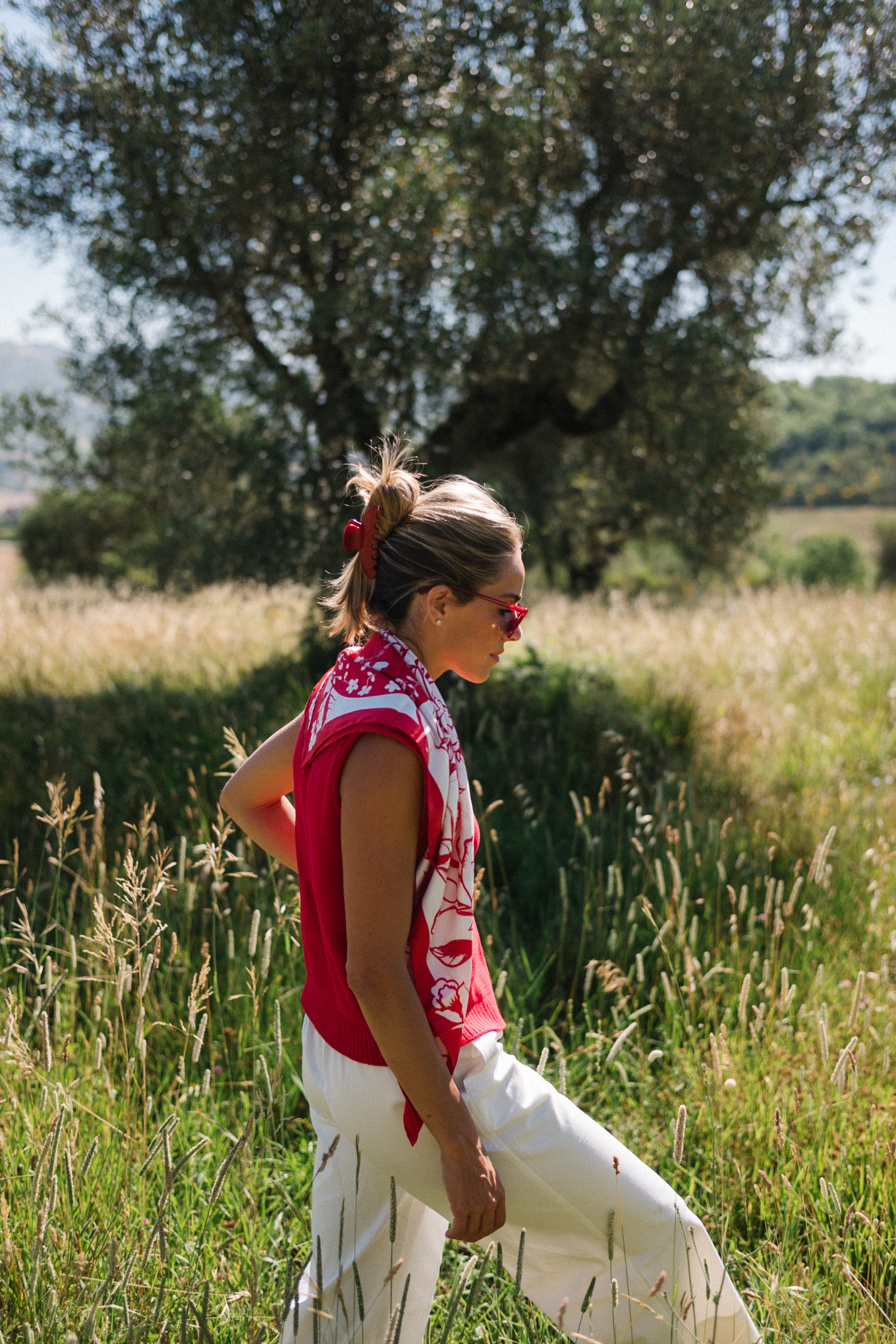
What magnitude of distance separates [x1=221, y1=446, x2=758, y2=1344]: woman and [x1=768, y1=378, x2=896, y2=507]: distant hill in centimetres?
6763

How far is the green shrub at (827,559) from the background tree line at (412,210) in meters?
28.4

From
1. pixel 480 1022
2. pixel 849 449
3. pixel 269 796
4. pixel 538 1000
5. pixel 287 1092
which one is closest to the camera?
pixel 480 1022

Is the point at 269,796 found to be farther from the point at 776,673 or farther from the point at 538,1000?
the point at 776,673

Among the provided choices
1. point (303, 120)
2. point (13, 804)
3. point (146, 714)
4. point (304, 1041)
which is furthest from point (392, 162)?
point (304, 1041)

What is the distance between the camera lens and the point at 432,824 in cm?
155

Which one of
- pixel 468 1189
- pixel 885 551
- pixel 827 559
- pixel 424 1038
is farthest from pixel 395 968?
pixel 827 559

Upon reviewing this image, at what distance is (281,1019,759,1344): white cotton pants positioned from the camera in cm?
156

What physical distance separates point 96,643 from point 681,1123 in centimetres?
803

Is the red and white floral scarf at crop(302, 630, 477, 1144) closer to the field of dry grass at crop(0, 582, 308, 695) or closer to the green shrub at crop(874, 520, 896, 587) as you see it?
the field of dry grass at crop(0, 582, 308, 695)

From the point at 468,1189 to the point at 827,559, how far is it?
1516 inches

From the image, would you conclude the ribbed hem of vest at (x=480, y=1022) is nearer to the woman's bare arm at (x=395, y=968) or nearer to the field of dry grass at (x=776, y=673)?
the woman's bare arm at (x=395, y=968)

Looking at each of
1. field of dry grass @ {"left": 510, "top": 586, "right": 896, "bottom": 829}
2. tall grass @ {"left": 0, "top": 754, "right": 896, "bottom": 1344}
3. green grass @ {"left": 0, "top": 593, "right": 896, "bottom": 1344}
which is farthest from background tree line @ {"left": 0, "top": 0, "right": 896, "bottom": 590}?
tall grass @ {"left": 0, "top": 754, "right": 896, "bottom": 1344}

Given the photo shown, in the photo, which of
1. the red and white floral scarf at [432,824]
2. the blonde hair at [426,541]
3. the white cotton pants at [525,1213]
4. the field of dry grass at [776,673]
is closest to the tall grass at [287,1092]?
the white cotton pants at [525,1213]

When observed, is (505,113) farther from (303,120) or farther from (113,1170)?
(113,1170)
